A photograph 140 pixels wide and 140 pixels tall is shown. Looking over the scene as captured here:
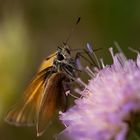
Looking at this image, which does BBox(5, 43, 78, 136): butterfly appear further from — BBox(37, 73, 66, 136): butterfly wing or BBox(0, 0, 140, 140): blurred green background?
BBox(0, 0, 140, 140): blurred green background

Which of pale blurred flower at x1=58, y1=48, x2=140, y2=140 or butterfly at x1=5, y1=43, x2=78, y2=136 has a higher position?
butterfly at x1=5, y1=43, x2=78, y2=136

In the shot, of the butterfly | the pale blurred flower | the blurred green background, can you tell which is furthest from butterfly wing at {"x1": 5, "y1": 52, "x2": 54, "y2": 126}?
the blurred green background

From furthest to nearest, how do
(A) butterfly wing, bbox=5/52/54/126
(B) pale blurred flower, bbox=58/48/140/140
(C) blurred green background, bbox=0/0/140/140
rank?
(C) blurred green background, bbox=0/0/140/140 → (A) butterfly wing, bbox=5/52/54/126 → (B) pale blurred flower, bbox=58/48/140/140

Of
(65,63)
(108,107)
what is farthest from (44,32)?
(108,107)

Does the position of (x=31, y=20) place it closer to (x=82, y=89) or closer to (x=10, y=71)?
(x=10, y=71)

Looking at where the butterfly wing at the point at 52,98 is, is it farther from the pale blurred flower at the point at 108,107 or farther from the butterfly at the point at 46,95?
the pale blurred flower at the point at 108,107

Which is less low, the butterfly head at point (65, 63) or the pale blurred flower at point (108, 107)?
the butterfly head at point (65, 63)

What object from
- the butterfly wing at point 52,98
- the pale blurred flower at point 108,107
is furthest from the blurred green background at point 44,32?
the pale blurred flower at point 108,107

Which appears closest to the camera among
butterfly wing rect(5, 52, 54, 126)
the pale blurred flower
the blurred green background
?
the pale blurred flower

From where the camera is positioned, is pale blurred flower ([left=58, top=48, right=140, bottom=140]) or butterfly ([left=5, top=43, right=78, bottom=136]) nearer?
pale blurred flower ([left=58, top=48, right=140, bottom=140])
